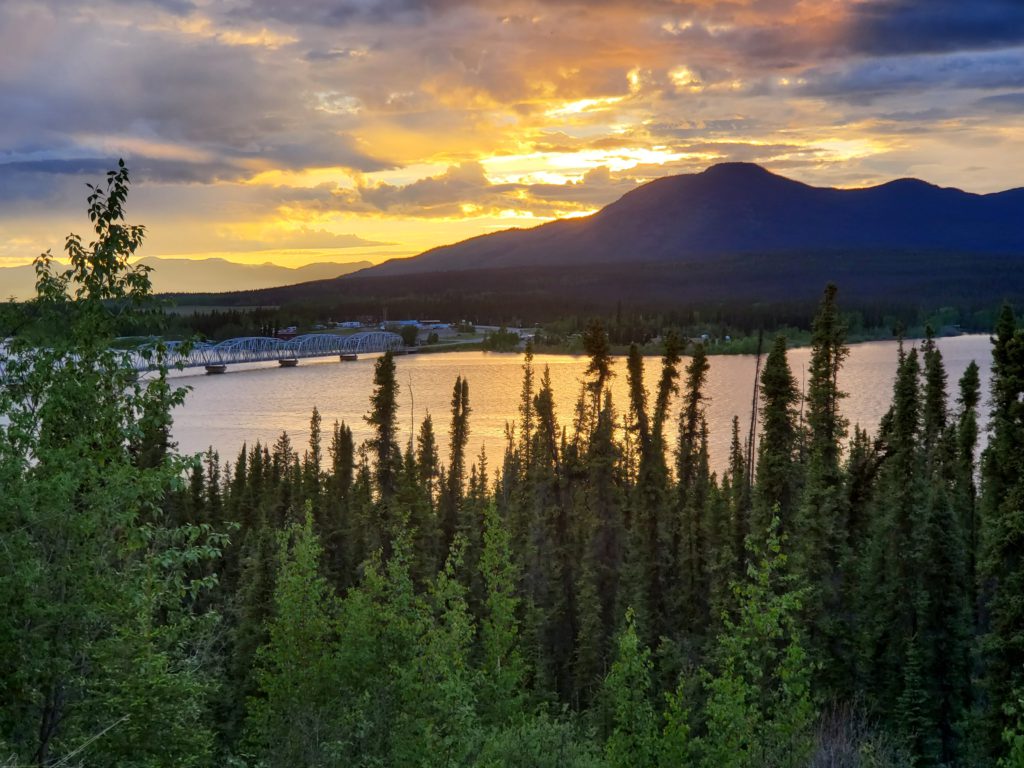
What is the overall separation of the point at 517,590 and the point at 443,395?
8779cm

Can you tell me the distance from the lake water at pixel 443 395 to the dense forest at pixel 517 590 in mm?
32084

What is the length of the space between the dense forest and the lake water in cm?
3208

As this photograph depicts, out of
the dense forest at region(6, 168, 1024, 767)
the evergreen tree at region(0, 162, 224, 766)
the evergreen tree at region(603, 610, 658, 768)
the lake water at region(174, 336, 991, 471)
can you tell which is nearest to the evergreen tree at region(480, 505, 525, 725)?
the dense forest at region(6, 168, 1024, 767)

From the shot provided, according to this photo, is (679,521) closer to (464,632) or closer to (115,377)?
(464,632)

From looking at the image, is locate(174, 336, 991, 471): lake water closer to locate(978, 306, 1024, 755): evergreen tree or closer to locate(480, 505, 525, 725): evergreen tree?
locate(978, 306, 1024, 755): evergreen tree

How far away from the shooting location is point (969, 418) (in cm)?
5481

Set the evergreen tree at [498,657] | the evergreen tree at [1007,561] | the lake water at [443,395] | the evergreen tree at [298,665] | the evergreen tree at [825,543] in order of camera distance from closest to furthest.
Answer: the evergreen tree at [298,665], the evergreen tree at [498,657], the evergreen tree at [1007,561], the evergreen tree at [825,543], the lake water at [443,395]

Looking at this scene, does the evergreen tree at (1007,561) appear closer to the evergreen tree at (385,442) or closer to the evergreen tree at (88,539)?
the evergreen tree at (88,539)

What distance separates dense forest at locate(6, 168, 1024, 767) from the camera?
483 inches

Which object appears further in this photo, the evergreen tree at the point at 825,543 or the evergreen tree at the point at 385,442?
the evergreen tree at the point at 385,442

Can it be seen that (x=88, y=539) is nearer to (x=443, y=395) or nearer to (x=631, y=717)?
(x=631, y=717)

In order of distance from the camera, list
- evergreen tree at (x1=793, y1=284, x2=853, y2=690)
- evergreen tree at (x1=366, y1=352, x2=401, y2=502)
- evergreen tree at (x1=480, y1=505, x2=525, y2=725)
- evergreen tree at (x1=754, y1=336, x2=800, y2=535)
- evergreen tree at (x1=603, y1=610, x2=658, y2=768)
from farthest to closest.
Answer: evergreen tree at (x1=366, y1=352, x2=401, y2=502), evergreen tree at (x1=754, y1=336, x2=800, y2=535), evergreen tree at (x1=793, y1=284, x2=853, y2=690), evergreen tree at (x1=480, y1=505, x2=525, y2=725), evergreen tree at (x1=603, y1=610, x2=658, y2=768)

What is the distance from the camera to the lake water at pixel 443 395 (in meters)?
109

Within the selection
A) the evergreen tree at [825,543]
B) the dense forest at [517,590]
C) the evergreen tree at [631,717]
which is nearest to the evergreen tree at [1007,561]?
the dense forest at [517,590]
